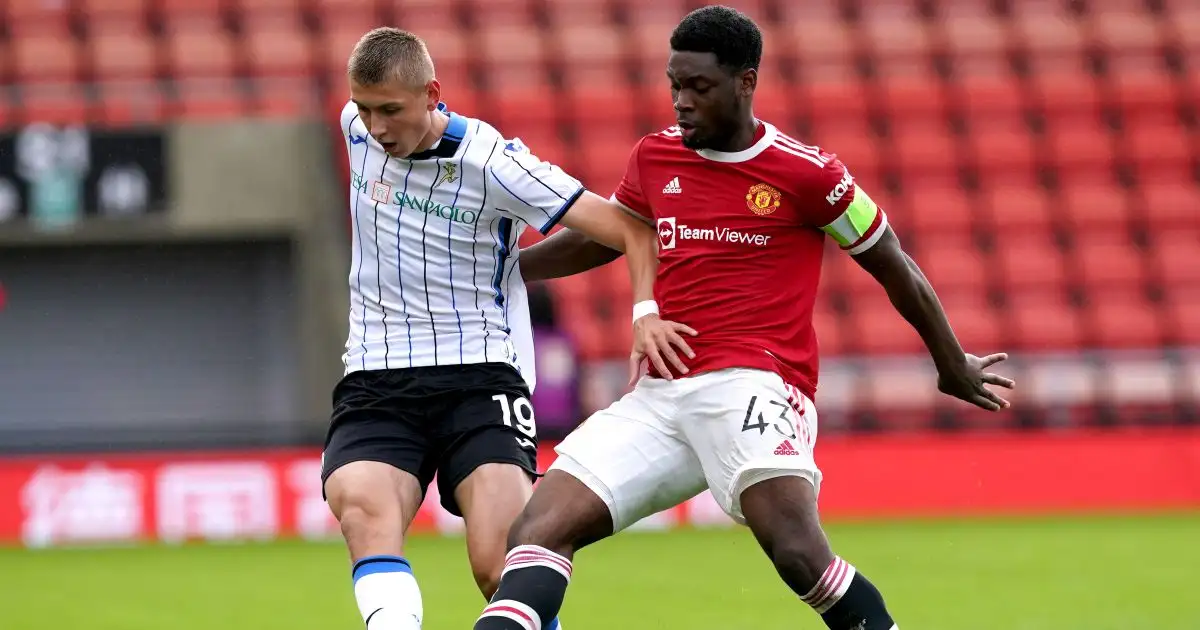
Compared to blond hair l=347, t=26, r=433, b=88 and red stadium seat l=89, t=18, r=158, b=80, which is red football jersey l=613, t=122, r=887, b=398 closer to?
blond hair l=347, t=26, r=433, b=88

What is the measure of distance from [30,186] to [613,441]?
894cm

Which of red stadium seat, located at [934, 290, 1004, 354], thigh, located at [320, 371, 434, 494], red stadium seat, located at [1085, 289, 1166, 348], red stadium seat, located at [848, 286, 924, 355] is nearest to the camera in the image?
thigh, located at [320, 371, 434, 494]

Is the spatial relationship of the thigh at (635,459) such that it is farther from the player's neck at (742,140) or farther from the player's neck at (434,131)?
the player's neck at (434,131)

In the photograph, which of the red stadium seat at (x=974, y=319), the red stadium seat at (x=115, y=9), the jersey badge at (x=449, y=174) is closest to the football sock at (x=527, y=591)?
the jersey badge at (x=449, y=174)

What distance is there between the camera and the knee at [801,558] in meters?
4.95

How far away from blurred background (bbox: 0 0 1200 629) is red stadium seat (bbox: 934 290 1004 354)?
0.04m

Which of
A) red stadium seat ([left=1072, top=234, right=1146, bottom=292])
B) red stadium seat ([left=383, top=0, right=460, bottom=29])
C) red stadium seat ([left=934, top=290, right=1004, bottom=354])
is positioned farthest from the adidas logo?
red stadium seat ([left=383, top=0, right=460, bottom=29])

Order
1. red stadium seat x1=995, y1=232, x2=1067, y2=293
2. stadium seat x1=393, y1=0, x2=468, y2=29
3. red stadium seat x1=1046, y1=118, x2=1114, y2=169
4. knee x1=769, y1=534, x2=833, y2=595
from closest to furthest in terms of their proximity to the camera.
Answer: knee x1=769, y1=534, x2=833, y2=595 < red stadium seat x1=995, y1=232, x2=1067, y2=293 < red stadium seat x1=1046, y1=118, x2=1114, y2=169 < stadium seat x1=393, y1=0, x2=468, y2=29

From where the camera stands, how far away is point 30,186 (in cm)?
1305

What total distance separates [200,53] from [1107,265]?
8.42m

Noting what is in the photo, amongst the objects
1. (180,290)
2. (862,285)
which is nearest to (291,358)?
(180,290)

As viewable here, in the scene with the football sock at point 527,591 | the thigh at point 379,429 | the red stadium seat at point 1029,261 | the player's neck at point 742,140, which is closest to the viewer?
the football sock at point 527,591

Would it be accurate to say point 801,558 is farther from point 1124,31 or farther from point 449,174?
point 1124,31

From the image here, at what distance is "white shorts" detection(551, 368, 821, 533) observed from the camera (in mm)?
5109
